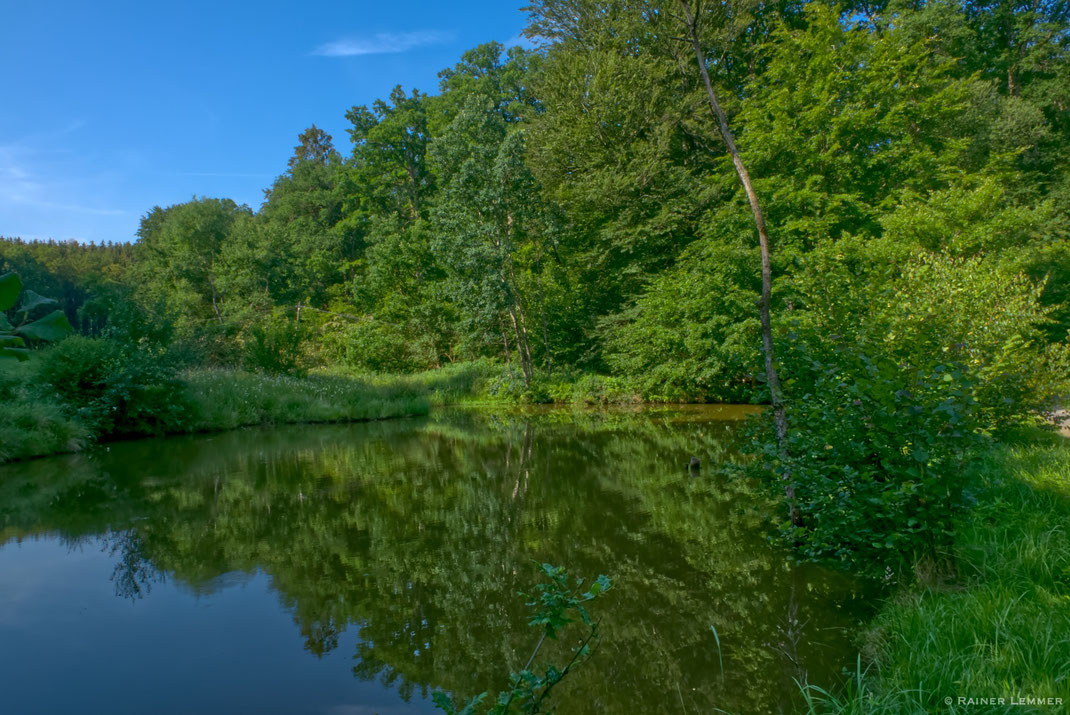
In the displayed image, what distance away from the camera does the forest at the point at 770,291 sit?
4062 millimetres

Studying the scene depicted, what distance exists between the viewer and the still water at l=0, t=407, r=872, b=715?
11.1 feet

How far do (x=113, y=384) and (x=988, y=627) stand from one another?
15.9m

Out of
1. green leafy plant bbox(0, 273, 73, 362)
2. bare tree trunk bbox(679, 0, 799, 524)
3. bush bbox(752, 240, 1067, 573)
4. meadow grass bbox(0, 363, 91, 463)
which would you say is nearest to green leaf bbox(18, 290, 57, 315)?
green leafy plant bbox(0, 273, 73, 362)

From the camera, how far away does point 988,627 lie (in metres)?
2.93

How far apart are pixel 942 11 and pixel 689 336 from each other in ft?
51.3

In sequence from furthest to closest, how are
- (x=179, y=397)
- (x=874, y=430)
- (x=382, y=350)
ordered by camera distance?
(x=382, y=350) → (x=179, y=397) → (x=874, y=430)

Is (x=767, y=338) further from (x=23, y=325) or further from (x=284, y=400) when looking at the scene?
(x=284, y=400)

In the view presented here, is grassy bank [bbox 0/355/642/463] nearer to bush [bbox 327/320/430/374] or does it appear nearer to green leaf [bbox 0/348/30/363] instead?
bush [bbox 327/320/430/374]

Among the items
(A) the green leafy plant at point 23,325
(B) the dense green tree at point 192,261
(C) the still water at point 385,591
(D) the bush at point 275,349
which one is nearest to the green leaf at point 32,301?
(A) the green leafy plant at point 23,325

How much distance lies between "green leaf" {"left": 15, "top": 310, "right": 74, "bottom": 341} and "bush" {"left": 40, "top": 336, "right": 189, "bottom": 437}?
15.0 metres

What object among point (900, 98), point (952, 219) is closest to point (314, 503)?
point (952, 219)

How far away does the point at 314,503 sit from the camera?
765cm

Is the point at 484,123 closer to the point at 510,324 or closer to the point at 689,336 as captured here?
the point at 510,324

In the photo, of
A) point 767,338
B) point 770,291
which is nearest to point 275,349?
point 770,291
